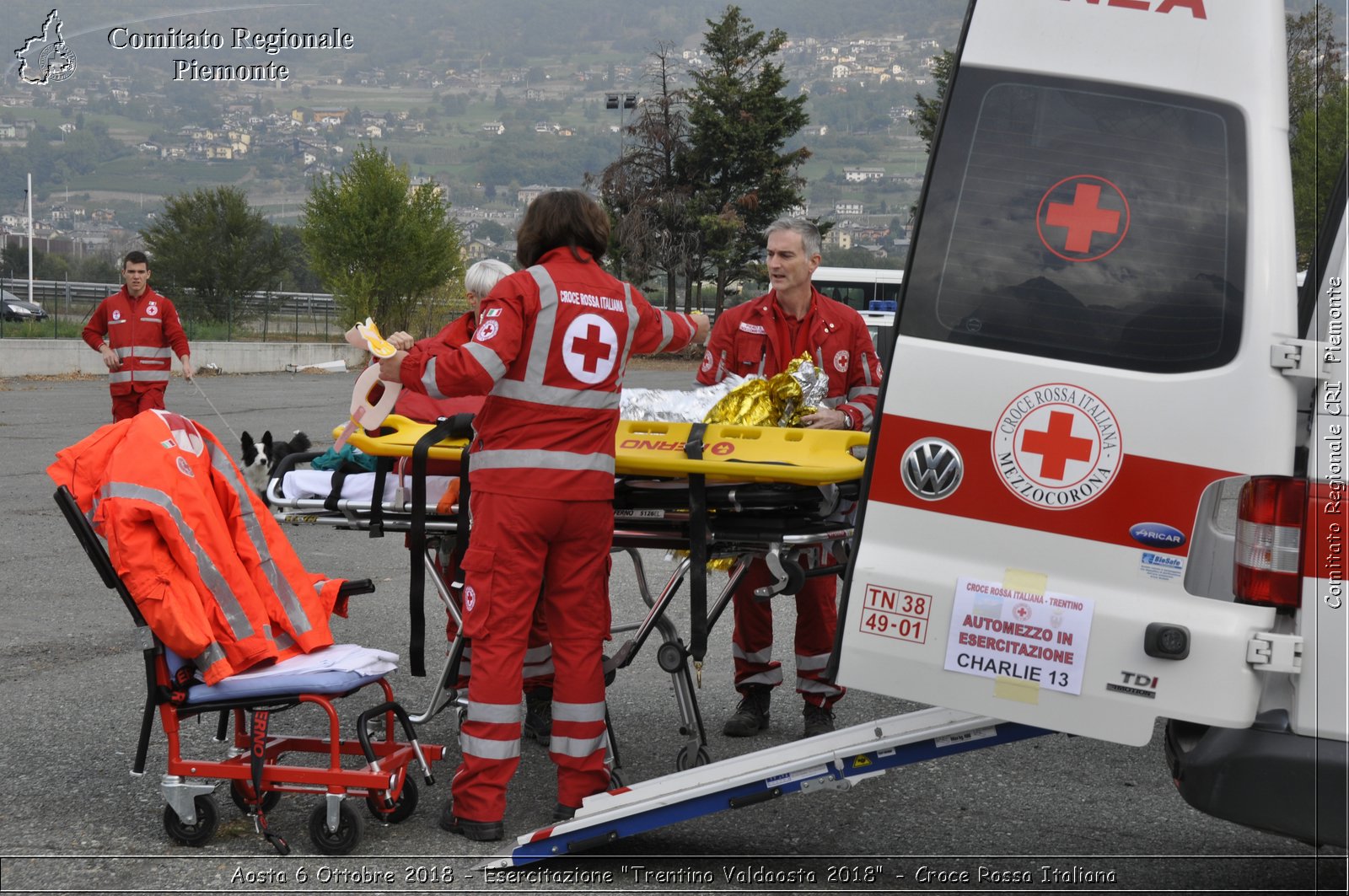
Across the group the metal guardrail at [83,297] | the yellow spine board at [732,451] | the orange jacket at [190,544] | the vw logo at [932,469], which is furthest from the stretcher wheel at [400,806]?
the metal guardrail at [83,297]

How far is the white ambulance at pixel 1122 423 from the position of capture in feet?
9.95

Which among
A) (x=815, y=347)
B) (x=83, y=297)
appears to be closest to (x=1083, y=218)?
(x=815, y=347)

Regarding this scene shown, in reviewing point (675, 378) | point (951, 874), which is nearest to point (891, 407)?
point (951, 874)

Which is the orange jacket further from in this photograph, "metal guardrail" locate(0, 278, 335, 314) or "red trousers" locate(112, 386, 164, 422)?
"metal guardrail" locate(0, 278, 335, 314)

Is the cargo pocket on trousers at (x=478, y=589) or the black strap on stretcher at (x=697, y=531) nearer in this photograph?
the cargo pocket on trousers at (x=478, y=589)

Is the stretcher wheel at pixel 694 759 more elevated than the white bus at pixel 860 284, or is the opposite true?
the white bus at pixel 860 284

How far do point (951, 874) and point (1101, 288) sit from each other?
1.94m

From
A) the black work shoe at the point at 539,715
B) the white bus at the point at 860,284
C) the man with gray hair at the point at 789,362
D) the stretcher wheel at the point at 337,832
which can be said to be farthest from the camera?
the white bus at the point at 860,284

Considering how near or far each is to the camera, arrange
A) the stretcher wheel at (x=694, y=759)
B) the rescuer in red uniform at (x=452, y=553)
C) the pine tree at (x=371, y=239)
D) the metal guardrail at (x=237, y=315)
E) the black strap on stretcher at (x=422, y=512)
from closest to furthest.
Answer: the black strap on stretcher at (x=422, y=512) → the stretcher wheel at (x=694, y=759) → the rescuer in red uniform at (x=452, y=553) → the metal guardrail at (x=237, y=315) → the pine tree at (x=371, y=239)

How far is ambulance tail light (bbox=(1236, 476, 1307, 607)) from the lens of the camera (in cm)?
301

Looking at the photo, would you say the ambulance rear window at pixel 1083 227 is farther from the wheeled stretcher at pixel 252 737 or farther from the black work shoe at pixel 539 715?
the black work shoe at pixel 539 715

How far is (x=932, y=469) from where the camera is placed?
3303mm

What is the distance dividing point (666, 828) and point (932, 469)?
6.11 ft

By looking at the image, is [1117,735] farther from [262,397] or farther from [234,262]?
[234,262]
